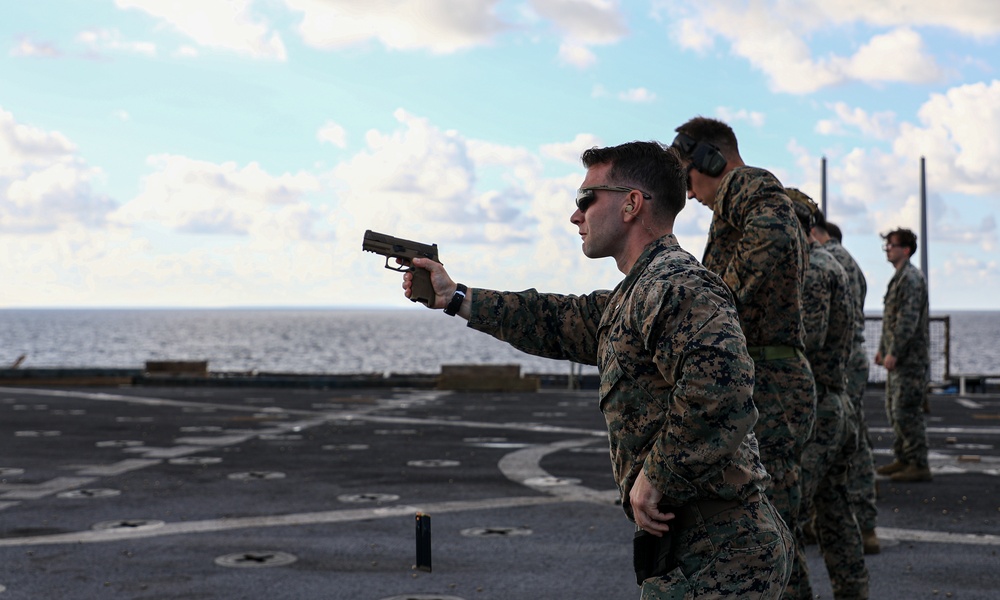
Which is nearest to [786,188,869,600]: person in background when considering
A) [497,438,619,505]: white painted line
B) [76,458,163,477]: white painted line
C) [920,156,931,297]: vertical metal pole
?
[497,438,619,505]: white painted line

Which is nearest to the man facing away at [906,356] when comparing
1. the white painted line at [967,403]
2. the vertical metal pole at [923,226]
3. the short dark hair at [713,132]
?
the short dark hair at [713,132]

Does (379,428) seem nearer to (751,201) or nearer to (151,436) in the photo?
(151,436)

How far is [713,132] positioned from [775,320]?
3.04ft

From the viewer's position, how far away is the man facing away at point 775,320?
453cm

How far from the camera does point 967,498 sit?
30.4 feet

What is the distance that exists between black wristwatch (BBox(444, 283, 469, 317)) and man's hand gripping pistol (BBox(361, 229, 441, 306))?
0.07 meters

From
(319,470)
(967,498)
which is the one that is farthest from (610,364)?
(319,470)

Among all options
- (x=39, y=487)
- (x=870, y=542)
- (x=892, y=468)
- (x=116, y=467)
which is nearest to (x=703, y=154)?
(x=870, y=542)

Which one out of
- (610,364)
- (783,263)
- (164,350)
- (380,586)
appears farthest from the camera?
(164,350)

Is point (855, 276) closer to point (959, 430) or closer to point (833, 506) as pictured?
point (833, 506)

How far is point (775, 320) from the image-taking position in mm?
4598

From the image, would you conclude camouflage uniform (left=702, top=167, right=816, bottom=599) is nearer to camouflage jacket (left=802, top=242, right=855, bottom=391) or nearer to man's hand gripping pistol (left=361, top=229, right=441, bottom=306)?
camouflage jacket (left=802, top=242, right=855, bottom=391)

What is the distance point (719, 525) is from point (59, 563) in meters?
5.43

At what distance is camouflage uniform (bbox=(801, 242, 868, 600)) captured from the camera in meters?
5.34
